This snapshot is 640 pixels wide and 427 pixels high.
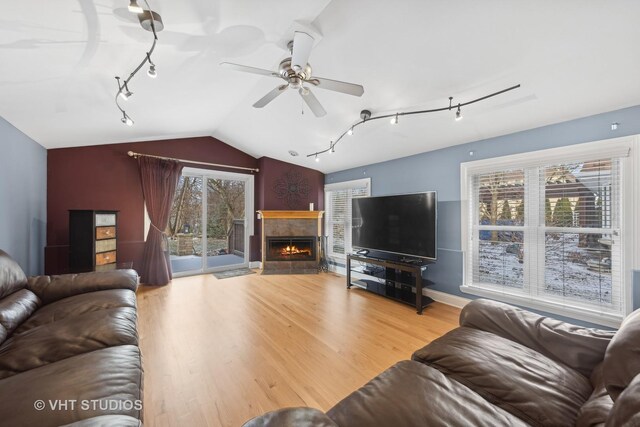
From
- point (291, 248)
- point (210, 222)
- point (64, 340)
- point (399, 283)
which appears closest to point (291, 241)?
point (291, 248)

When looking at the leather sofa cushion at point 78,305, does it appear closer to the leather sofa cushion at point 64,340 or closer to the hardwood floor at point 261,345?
the leather sofa cushion at point 64,340

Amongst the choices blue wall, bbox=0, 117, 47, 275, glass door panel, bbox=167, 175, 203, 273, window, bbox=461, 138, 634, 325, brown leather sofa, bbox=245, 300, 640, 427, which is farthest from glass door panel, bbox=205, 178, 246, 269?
brown leather sofa, bbox=245, 300, 640, 427

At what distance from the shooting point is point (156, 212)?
437cm

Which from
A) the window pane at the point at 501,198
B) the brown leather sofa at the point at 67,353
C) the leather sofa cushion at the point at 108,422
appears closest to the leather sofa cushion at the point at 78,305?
the brown leather sofa at the point at 67,353

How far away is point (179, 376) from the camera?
1.94 m

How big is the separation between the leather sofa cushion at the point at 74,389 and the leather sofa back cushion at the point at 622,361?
1882 millimetres

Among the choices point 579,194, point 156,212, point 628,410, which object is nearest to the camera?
point 628,410

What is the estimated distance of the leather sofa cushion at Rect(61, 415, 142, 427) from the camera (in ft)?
2.77

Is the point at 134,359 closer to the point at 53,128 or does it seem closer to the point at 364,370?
the point at 364,370

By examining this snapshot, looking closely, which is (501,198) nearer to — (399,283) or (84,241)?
(399,283)

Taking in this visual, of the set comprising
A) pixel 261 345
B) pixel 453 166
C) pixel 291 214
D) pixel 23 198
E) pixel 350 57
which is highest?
pixel 350 57

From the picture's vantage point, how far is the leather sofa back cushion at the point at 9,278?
1.82 metres

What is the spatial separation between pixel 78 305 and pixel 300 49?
2497mm

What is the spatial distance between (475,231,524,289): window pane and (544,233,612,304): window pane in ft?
0.84
